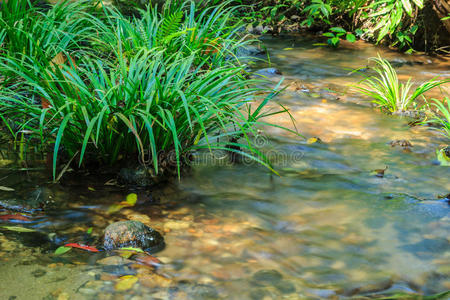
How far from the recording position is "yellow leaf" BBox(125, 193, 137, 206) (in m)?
2.49

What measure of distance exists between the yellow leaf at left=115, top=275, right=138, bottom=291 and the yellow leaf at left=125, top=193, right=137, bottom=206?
0.68 m

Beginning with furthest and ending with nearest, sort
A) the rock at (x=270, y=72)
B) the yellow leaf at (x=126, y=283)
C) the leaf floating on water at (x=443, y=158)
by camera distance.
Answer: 1. the rock at (x=270, y=72)
2. the leaf floating on water at (x=443, y=158)
3. the yellow leaf at (x=126, y=283)

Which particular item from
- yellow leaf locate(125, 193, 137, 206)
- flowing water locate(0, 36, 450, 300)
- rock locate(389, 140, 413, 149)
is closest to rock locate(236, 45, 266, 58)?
flowing water locate(0, 36, 450, 300)

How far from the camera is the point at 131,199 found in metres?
2.53

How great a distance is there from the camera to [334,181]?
2840 millimetres

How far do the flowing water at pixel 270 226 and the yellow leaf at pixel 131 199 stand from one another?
0.15 feet

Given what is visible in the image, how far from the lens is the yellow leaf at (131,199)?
249 cm

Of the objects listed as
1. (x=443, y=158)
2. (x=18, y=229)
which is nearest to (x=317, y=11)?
(x=443, y=158)

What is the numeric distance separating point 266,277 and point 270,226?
447 millimetres

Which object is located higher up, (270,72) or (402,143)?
(270,72)

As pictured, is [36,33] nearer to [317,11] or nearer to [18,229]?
[18,229]

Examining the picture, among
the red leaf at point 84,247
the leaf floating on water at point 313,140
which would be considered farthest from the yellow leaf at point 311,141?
the red leaf at point 84,247

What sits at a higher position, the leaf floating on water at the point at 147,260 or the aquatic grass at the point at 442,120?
the aquatic grass at the point at 442,120

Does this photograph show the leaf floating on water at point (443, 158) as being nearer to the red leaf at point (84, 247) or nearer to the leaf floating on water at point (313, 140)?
the leaf floating on water at point (313, 140)
